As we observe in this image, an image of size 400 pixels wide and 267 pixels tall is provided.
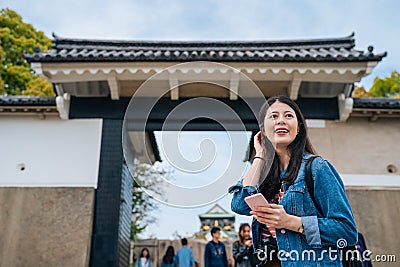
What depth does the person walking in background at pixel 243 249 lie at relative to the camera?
16.3 feet

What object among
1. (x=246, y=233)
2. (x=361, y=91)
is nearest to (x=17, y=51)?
(x=246, y=233)

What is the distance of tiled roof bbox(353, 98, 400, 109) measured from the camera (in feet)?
17.2

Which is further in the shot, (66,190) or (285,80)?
(285,80)

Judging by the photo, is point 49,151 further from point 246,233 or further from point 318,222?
point 318,222

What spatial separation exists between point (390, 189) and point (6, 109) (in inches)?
208

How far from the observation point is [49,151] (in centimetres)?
525

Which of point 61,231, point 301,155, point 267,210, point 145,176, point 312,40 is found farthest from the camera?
point 312,40

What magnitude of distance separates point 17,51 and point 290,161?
1718cm

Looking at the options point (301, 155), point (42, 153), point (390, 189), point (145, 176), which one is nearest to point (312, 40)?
point (390, 189)

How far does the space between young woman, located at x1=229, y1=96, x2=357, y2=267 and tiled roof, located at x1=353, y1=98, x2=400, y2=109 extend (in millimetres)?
4398

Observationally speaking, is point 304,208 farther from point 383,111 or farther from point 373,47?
point 383,111

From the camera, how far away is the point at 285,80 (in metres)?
5.23

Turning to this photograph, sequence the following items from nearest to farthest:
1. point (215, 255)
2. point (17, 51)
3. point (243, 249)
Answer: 1. point (243, 249)
2. point (215, 255)
3. point (17, 51)

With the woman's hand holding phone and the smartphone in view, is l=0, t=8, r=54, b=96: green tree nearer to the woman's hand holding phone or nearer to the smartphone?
the woman's hand holding phone
